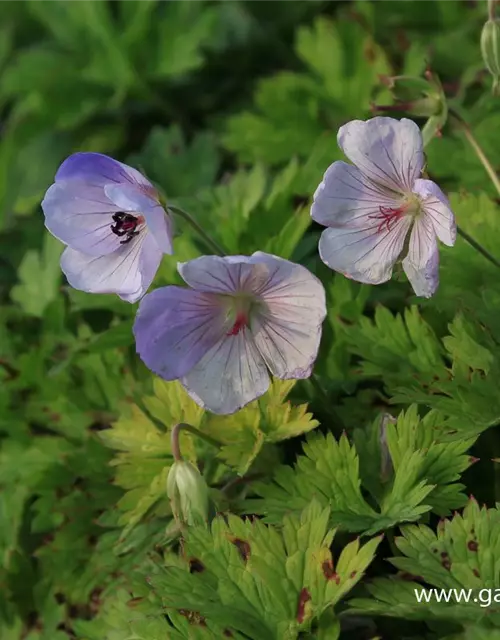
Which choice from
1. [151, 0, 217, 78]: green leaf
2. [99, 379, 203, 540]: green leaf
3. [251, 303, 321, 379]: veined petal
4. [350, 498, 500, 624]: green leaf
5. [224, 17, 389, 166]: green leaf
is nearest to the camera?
[350, 498, 500, 624]: green leaf

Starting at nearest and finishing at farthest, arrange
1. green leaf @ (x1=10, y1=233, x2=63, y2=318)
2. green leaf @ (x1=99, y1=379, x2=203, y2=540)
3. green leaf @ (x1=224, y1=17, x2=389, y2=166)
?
green leaf @ (x1=99, y1=379, x2=203, y2=540), green leaf @ (x1=10, y1=233, x2=63, y2=318), green leaf @ (x1=224, y1=17, x2=389, y2=166)

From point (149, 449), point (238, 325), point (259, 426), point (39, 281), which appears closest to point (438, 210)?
point (238, 325)

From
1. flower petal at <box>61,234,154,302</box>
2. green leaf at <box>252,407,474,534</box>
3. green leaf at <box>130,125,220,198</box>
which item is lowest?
green leaf at <box>130,125,220,198</box>

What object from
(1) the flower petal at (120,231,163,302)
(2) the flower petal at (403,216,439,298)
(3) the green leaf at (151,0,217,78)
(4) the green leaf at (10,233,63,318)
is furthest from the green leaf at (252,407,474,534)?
(3) the green leaf at (151,0,217,78)

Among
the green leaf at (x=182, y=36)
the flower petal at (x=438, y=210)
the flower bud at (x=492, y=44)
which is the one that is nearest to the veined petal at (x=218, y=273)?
the flower petal at (x=438, y=210)

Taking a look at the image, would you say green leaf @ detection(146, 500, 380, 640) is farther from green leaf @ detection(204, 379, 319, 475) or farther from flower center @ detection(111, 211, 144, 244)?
flower center @ detection(111, 211, 144, 244)

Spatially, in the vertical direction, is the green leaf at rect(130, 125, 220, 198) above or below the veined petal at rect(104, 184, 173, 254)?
below

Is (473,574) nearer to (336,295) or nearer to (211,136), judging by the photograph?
(336,295)
